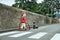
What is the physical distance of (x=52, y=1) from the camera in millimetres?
108188

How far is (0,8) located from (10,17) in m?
2.68

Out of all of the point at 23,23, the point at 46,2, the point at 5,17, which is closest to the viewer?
the point at 23,23

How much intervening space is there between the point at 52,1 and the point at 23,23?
89.8m

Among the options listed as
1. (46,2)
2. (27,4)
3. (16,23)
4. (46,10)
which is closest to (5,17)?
(16,23)

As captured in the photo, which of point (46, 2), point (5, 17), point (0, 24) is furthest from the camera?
point (46, 2)

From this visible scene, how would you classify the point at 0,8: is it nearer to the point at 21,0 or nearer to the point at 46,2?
the point at 21,0

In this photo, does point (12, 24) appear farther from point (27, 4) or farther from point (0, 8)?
point (27, 4)

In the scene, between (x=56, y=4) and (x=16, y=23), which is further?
(x=56, y=4)

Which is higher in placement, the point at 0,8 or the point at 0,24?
the point at 0,8

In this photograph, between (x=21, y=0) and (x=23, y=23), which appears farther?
(x=21, y=0)

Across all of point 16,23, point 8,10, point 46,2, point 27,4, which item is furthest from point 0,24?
point 46,2

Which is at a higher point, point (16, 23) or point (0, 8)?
point (0, 8)

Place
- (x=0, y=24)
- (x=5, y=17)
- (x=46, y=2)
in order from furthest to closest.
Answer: (x=46, y=2)
(x=5, y=17)
(x=0, y=24)

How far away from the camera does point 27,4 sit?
7381cm
